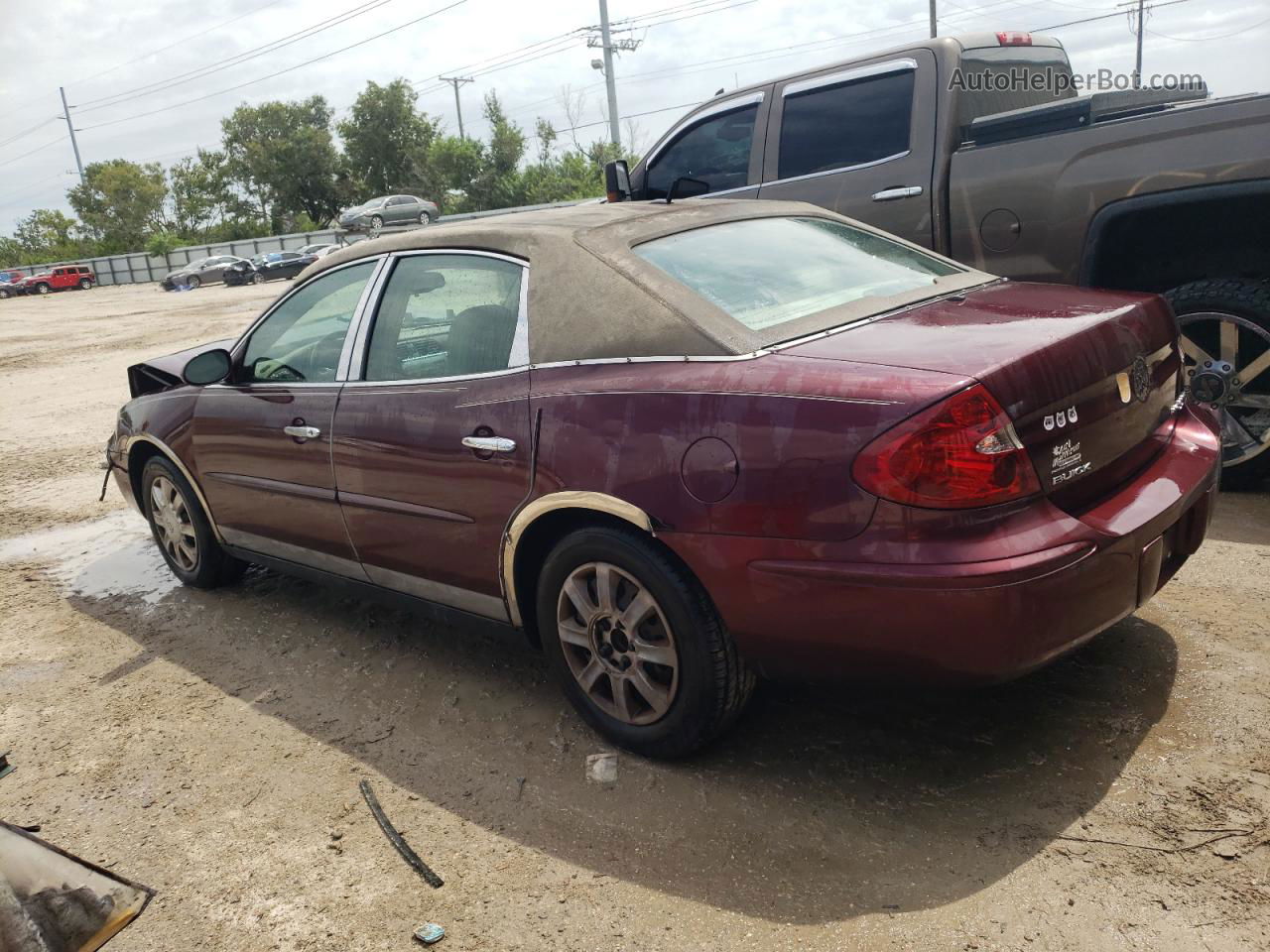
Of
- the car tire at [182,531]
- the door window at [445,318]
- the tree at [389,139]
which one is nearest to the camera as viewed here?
the door window at [445,318]

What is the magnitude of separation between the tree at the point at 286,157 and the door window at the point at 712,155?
234ft

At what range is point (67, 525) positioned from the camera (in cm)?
673

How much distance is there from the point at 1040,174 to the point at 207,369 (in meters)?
3.86

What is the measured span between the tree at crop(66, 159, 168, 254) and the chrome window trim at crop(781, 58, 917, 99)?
3453 inches

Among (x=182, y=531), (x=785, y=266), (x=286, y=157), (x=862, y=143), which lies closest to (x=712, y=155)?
(x=862, y=143)

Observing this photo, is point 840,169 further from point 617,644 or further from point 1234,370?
point 617,644

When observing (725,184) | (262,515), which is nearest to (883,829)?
(262,515)

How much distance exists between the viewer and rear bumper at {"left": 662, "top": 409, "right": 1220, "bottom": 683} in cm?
243

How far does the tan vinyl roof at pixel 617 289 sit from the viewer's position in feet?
9.62

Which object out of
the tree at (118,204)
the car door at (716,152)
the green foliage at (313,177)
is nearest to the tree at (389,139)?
the green foliage at (313,177)

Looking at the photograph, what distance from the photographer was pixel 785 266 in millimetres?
3408

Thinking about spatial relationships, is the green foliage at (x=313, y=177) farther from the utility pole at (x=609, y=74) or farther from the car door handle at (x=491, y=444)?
the car door handle at (x=491, y=444)

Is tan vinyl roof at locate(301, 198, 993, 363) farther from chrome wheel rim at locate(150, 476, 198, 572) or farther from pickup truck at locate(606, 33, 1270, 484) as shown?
chrome wheel rim at locate(150, 476, 198, 572)

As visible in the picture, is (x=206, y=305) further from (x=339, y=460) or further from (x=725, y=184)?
(x=339, y=460)
